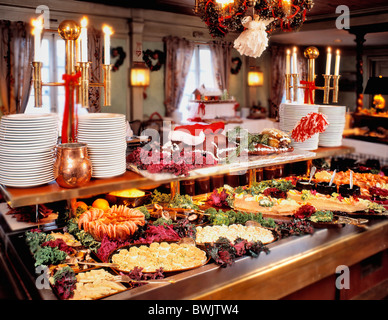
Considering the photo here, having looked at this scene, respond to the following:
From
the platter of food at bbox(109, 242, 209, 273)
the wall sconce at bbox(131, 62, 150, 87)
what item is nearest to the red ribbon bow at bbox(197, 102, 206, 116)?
the wall sconce at bbox(131, 62, 150, 87)

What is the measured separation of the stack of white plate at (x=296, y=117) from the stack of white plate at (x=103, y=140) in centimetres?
156

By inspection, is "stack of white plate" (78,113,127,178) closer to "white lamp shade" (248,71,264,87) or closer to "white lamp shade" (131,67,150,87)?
"white lamp shade" (131,67,150,87)

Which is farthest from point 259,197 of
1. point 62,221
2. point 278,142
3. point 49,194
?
point 49,194

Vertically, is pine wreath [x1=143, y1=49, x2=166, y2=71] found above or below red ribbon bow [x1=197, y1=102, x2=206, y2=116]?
above

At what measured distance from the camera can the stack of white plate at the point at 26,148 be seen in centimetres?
173

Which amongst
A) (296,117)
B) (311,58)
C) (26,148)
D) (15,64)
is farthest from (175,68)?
(26,148)

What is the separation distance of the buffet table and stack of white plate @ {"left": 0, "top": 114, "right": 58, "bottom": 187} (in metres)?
0.06

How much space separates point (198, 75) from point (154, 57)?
1486 millimetres

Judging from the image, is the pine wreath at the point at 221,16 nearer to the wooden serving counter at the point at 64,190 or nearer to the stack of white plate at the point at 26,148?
the wooden serving counter at the point at 64,190

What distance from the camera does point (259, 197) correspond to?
325cm

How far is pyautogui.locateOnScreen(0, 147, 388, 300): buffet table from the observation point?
190cm

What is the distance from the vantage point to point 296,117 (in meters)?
3.03

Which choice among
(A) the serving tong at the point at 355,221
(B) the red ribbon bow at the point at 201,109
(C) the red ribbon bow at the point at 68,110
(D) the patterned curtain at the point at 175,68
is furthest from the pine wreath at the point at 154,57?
(C) the red ribbon bow at the point at 68,110

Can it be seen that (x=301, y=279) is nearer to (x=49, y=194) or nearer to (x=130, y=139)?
(x=49, y=194)
